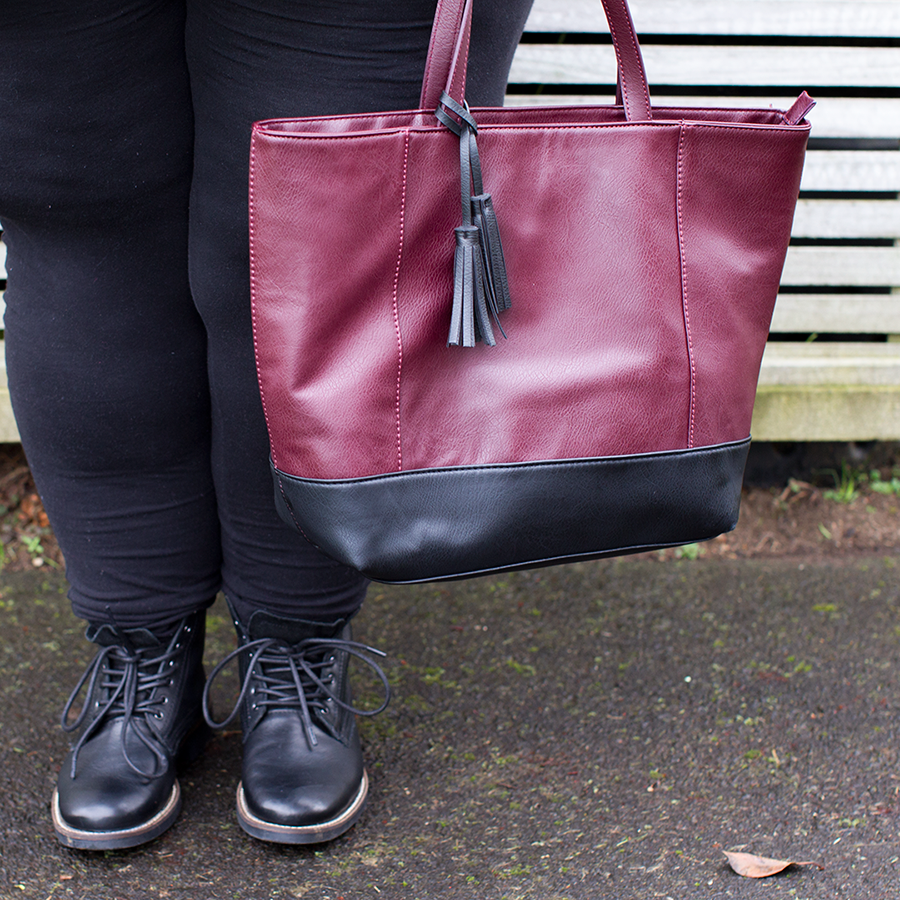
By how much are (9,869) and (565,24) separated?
5.02ft

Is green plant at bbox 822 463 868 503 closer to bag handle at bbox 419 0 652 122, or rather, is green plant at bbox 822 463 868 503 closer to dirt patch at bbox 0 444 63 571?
bag handle at bbox 419 0 652 122

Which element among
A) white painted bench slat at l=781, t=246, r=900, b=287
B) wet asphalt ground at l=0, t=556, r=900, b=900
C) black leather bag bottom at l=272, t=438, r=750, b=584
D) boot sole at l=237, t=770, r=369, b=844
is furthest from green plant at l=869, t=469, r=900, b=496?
boot sole at l=237, t=770, r=369, b=844

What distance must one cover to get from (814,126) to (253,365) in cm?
124

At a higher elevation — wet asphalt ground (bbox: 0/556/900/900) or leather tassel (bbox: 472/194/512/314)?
leather tassel (bbox: 472/194/512/314)

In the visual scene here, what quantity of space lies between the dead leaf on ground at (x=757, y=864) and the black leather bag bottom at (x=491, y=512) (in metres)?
0.40

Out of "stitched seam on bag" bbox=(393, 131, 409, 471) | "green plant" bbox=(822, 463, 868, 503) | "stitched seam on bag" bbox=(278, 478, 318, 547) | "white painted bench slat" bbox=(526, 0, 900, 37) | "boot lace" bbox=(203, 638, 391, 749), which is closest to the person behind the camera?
"stitched seam on bag" bbox=(393, 131, 409, 471)

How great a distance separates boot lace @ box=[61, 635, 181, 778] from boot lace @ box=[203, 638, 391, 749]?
6 cm

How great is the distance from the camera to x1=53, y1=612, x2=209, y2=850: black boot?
972 millimetres

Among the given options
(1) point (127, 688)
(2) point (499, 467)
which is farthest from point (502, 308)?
(1) point (127, 688)

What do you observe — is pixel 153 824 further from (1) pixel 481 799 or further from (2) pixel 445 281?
(2) pixel 445 281

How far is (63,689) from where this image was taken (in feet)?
4.29

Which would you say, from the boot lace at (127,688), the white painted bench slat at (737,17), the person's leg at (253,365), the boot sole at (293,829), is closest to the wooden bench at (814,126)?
the white painted bench slat at (737,17)

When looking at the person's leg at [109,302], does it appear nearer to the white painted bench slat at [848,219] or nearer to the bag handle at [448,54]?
the bag handle at [448,54]

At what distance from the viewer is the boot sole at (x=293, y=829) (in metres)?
0.97
